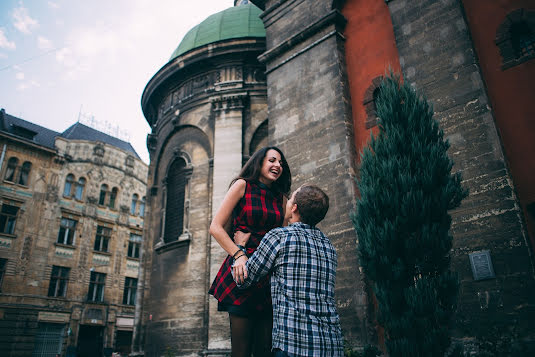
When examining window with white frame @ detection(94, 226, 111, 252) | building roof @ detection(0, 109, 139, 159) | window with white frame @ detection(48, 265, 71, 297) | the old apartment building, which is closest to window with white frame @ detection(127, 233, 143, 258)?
the old apartment building

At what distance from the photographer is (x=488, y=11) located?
7.13 m

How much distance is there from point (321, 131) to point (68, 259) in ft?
70.2

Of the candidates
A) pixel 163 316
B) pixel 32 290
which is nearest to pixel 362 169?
pixel 163 316

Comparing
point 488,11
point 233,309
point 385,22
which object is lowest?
point 233,309

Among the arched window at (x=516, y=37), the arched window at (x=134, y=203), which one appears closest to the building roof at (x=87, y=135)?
the arched window at (x=134, y=203)

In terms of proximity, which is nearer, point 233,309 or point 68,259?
point 233,309

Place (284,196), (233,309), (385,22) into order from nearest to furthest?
(233,309)
(284,196)
(385,22)

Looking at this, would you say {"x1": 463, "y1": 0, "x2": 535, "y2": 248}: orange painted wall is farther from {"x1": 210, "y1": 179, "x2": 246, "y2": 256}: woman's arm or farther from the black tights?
{"x1": 210, "y1": 179, "x2": 246, "y2": 256}: woman's arm

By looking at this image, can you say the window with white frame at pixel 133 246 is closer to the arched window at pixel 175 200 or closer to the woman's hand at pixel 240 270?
the arched window at pixel 175 200

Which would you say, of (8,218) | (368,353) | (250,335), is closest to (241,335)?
(250,335)

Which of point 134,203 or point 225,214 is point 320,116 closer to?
point 225,214

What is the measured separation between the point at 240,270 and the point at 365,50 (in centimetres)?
804

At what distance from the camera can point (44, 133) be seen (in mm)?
27875

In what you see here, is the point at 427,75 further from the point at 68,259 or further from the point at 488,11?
the point at 68,259
